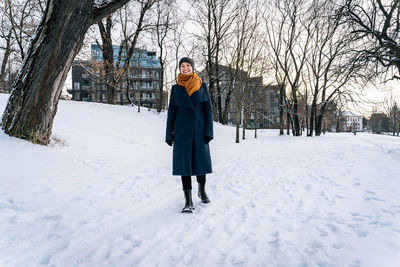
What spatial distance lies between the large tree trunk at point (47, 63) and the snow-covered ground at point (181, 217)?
48 cm

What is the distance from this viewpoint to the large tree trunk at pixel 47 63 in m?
4.25

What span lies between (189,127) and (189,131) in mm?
52

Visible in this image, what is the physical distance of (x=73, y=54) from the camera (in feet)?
15.0

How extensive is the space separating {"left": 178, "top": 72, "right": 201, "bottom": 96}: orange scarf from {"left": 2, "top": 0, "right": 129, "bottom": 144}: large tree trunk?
309 centimetres

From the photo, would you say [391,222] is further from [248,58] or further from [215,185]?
[248,58]

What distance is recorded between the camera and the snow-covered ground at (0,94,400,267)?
1775 mm

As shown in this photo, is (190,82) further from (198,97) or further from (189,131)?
(189,131)

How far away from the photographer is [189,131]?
272 cm

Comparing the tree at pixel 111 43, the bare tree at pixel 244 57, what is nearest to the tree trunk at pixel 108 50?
the tree at pixel 111 43

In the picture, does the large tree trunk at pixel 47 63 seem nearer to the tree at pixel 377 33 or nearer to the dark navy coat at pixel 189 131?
the dark navy coat at pixel 189 131

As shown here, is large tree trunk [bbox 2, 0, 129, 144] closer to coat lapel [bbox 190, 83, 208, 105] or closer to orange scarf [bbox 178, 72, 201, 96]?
orange scarf [bbox 178, 72, 201, 96]

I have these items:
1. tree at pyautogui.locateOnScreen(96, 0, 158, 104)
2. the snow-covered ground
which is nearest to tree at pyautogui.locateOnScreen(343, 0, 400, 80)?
the snow-covered ground

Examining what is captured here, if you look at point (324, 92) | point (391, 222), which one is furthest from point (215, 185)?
point (324, 92)

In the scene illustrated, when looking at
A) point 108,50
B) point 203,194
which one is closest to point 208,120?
point 203,194
